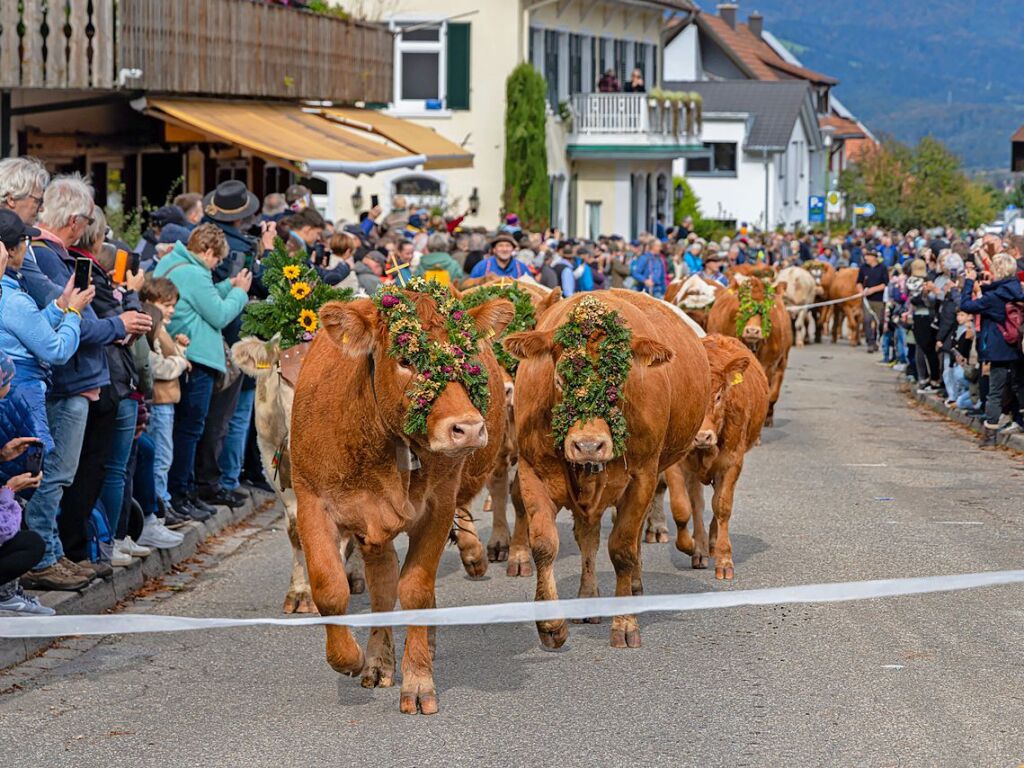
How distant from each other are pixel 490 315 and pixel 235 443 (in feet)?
21.4

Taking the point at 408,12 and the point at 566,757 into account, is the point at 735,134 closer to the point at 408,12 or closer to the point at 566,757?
the point at 408,12

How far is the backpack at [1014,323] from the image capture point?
64.8ft

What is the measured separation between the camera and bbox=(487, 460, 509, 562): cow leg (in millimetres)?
12797

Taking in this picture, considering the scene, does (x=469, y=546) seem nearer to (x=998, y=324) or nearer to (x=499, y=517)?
(x=499, y=517)

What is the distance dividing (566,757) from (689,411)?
371cm

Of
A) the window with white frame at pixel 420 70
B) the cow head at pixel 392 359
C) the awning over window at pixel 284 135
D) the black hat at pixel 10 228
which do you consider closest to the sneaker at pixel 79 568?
the black hat at pixel 10 228

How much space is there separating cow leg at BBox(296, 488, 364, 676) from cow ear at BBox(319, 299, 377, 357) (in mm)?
769

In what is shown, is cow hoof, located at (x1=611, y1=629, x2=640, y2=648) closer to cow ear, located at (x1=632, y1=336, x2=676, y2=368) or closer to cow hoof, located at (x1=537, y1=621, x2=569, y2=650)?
cow hoof, located at (x1=537, y1=621, x2=569, y2=650)

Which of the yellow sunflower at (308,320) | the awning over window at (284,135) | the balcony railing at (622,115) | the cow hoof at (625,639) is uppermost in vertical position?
the balcony railing at (622,115)

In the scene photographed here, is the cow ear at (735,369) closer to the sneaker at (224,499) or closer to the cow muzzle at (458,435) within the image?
the sneaker at (224,499)

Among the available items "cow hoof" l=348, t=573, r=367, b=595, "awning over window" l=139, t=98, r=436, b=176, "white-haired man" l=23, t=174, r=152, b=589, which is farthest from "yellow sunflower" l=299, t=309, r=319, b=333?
"awning over window" l=139, t=98, r=436, b=176

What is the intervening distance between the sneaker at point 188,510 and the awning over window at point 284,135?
9380 mm

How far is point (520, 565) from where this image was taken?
12.1m

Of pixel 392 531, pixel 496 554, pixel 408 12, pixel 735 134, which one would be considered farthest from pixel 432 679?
pixel 735 134
